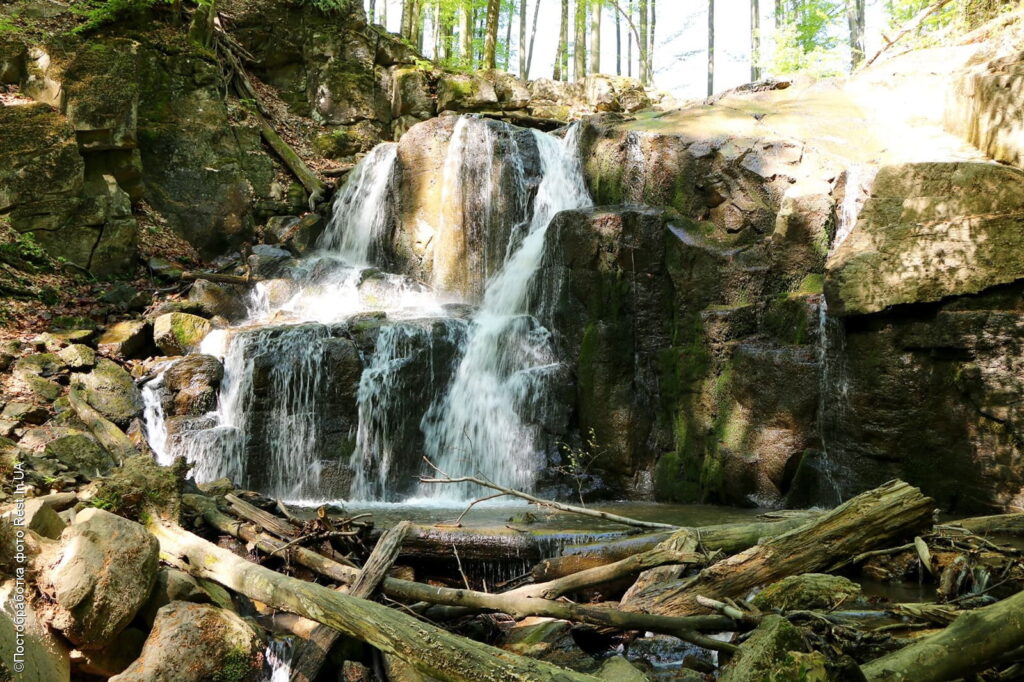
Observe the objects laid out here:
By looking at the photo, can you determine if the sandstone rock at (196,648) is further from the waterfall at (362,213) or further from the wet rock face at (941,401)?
the waterfall at (362,213)

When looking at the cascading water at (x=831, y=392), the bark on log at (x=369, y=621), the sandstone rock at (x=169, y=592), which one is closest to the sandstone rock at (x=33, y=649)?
the sandstone rock at (x=169, y=592)

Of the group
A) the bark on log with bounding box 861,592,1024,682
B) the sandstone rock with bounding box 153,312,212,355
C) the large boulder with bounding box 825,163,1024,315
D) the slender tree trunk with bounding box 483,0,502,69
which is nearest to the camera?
the bark on log with bounding box 861,592,1024,682

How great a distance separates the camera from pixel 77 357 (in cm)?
873

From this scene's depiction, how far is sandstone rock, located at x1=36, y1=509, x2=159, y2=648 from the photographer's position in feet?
11.3

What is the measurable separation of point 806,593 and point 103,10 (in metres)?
15.6

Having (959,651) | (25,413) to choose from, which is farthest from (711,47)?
(959,651)

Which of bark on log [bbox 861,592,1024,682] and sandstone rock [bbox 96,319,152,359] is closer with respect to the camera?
bark on log [bbox 861,592,1024,682]

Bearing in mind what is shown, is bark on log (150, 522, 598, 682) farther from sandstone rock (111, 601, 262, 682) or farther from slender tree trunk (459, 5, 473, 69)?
slender tree trunk (459, 5, 473, 69)

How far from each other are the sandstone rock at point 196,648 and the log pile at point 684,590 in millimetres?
220

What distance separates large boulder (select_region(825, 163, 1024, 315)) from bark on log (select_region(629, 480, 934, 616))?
2.90 meters

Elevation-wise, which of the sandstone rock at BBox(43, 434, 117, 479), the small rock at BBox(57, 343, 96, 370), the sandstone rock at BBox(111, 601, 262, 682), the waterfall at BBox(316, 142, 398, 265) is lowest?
the sandstone rock at BBox(111, 601, 262, 682)

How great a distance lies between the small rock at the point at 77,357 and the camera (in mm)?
8656

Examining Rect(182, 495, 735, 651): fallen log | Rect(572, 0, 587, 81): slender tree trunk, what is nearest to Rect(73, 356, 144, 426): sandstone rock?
Rect(182, 495, 735, 651): fallen log

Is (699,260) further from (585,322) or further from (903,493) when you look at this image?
(903,493)
